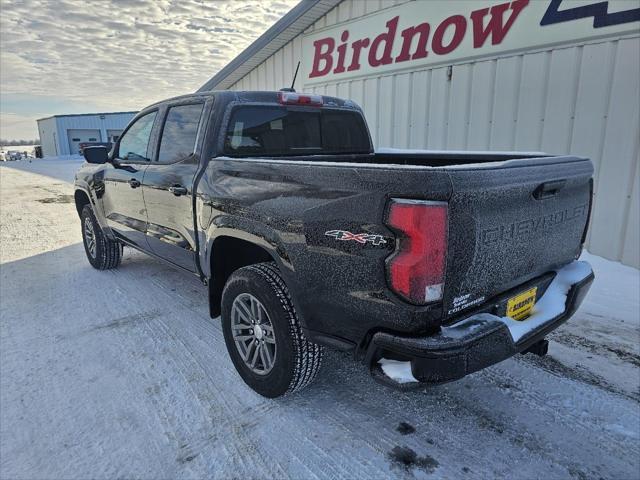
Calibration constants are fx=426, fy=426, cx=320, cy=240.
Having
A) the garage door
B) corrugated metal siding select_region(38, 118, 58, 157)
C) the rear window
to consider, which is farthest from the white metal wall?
corrugated metal siding select_region(38, 118, 58, 157)

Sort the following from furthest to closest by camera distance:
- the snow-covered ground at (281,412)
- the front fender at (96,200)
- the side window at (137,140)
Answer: the front fender at (96,200) < the side window at (137,140) < the snow-covered ground at (281,412)

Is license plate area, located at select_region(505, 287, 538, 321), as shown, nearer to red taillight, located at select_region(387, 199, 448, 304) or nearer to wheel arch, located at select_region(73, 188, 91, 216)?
red taillight, located at select_region(387, 199, 448, 304)

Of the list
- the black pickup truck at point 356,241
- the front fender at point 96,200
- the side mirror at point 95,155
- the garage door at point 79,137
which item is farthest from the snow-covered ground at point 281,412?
the garage door at point 79,137

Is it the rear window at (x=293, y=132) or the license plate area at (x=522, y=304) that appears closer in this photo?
the license plate area at (x=522, y=304)

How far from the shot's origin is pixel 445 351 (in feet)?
5.92

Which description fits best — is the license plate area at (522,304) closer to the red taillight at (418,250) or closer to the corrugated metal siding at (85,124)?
the red taillight at (418,250)

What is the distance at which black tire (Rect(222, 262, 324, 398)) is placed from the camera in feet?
7.99

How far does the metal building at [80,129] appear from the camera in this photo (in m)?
49.8

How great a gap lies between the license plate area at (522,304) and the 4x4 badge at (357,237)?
858 millimetres

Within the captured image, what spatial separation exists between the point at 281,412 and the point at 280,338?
0.50 m

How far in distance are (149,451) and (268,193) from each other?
5.01ft

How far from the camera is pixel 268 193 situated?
2.41 m

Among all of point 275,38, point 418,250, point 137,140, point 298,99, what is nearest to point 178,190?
point 298,99

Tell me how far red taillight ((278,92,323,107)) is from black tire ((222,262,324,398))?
56.2 inches
